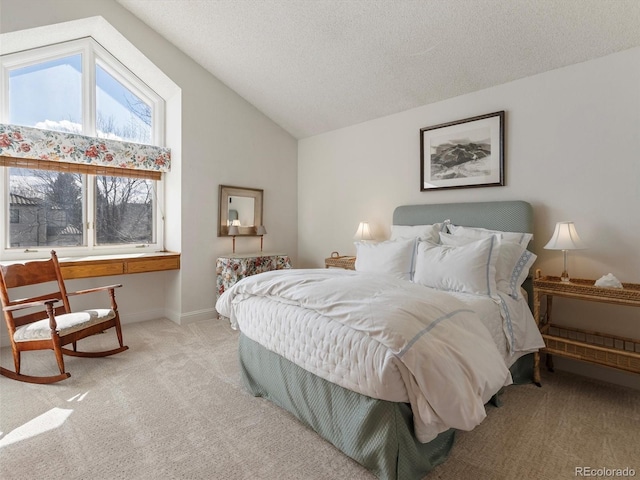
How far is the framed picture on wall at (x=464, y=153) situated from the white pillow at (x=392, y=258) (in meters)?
0.94

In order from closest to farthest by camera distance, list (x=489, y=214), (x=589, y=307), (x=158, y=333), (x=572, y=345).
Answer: (x=572, y=345)
(x=589, y=307)
(x=489, y=214)
(x=158, y=333)

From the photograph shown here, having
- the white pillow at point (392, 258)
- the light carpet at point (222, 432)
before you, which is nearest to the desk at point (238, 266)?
the light carpet at point (222, 432)

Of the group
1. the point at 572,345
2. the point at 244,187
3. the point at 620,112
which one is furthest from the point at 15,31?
the point at 572,345

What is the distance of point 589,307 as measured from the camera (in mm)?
2730

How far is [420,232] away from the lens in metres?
3.32

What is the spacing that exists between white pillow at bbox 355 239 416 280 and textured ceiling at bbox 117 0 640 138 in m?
1.66

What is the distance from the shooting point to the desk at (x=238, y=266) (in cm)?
420

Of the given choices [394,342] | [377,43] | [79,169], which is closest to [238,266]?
[79,169]

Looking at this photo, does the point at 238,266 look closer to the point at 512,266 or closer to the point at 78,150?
the point at 78,150

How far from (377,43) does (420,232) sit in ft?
5.77

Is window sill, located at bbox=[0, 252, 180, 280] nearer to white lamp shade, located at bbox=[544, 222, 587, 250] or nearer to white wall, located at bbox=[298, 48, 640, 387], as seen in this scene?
white wall, located at bbox=[298, 48, 640, 387]

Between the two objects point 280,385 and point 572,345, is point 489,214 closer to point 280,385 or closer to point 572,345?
point 572,345

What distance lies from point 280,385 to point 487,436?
1.21 metres

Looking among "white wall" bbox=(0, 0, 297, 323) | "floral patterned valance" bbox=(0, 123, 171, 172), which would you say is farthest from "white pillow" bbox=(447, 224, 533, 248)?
"floral patterned valance" bbox=(0, 123, 171, 172)
